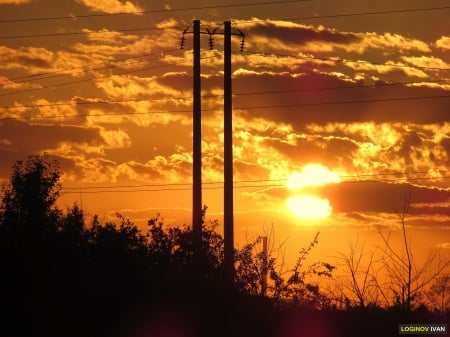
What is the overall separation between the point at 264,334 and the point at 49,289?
751 cm

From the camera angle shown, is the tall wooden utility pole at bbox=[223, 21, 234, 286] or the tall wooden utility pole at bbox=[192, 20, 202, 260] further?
the tall wooden utility pole at bbox=[192, 20, 202, 260]

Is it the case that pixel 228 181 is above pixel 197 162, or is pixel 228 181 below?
below

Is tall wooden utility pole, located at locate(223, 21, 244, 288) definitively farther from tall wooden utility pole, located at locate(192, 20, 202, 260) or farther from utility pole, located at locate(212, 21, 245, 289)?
tall wooden utility pole, located at locate(192, 20, 202, 260)

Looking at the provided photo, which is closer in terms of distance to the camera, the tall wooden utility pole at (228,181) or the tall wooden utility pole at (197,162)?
the tall wooden utility pole at (228,181)

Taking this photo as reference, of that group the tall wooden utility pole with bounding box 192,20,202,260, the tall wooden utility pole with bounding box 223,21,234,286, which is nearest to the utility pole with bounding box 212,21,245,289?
the tall wooden utility pole with bounding box 223,21,234,286

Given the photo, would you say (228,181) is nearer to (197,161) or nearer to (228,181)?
(228,181)

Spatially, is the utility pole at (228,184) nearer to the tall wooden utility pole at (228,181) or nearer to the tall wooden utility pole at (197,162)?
the tall wooden utility pole at (228,181)

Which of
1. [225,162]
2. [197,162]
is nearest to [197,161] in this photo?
[197,162]

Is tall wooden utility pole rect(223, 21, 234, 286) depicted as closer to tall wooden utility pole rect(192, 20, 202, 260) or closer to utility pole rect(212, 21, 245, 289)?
utility pole rect(212, 21, 245, 289)

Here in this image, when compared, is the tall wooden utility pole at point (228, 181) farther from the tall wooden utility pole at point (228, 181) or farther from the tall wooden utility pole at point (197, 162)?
the tall wooden utility pole at point (197, 162)

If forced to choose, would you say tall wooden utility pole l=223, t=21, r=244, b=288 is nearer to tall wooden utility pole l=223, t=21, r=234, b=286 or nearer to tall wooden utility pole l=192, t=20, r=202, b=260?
tall wooden utility pole l=223, t=21, r=234, b=286

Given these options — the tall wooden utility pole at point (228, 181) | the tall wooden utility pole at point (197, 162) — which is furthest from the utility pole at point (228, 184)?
the tall wooden utility pole at point (197, 162)

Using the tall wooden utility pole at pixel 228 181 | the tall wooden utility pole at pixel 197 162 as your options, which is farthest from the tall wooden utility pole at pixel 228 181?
the tall wooden utility pole at pixel 197 162

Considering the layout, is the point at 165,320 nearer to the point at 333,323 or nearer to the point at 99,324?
the point at 99,324
